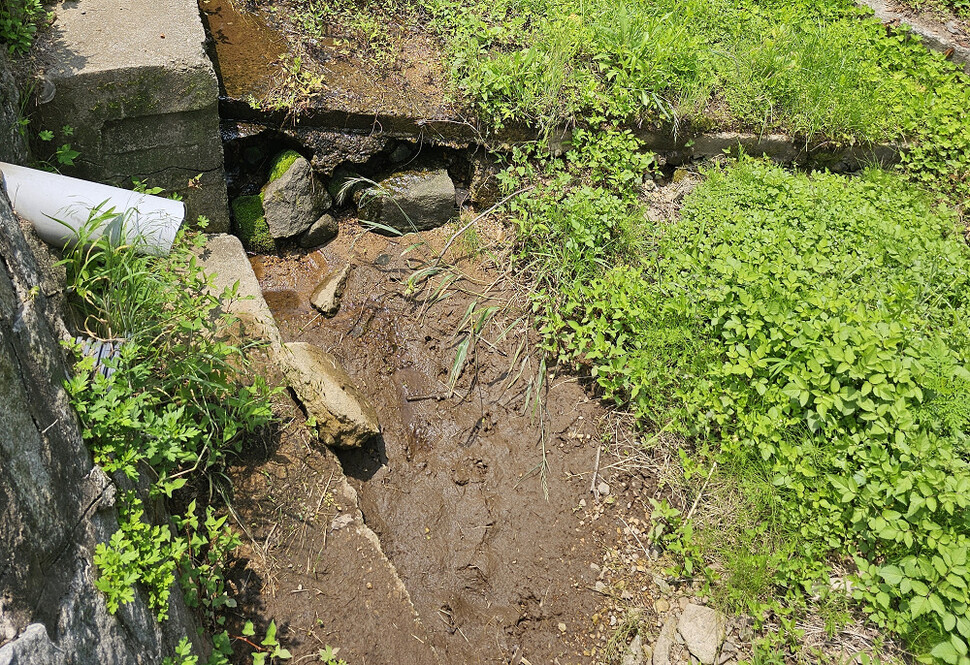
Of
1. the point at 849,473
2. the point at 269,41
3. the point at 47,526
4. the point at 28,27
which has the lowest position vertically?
the point at 849,473

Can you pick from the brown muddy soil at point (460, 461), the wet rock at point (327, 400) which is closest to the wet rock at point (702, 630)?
the brown muddy soil at point (460, 461)

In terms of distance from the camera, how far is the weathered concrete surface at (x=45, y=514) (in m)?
1.82

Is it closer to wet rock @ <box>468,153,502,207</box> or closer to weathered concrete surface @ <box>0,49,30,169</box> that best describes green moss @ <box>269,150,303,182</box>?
wet rock @ <box>468,153,502,207</box>

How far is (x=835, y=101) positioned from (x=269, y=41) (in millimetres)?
4387

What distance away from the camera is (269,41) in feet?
15.2

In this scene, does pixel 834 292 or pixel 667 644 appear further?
pixel 834 292

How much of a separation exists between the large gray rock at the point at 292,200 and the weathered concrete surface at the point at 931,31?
18.0ft

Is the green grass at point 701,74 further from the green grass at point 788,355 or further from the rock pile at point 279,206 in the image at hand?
the rock pile at point 279,206

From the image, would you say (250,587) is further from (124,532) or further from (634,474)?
(634,474)

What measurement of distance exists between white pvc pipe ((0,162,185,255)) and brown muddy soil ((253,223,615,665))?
118 cm

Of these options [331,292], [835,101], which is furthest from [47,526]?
[835,101]

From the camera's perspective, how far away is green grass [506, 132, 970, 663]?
10.3 feet

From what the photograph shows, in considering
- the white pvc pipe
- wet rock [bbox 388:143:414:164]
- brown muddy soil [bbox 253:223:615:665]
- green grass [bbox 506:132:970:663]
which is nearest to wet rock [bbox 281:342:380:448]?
brown muddy soil [bbox 253:223:615:665]

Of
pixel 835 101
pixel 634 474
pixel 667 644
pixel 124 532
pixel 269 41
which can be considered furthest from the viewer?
pixel 835 101
